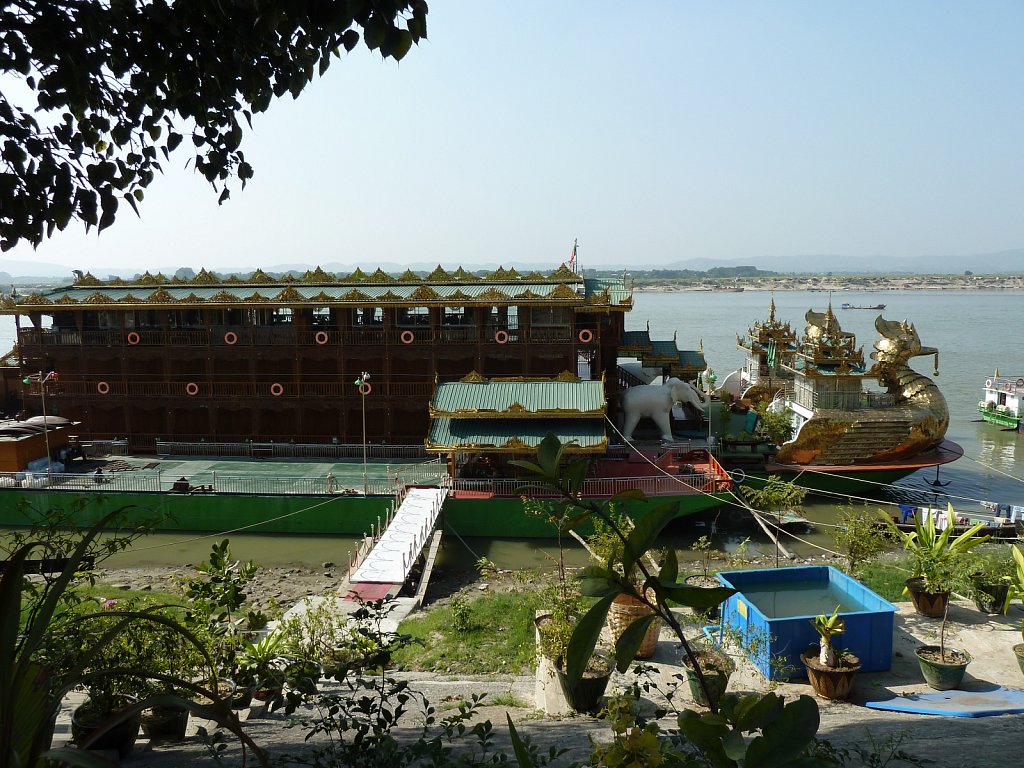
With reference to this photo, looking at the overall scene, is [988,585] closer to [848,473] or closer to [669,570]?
[848,473]

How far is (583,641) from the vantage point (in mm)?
2447

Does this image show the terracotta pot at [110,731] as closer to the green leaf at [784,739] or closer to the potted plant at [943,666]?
Answer: the green leaf at [784,739]

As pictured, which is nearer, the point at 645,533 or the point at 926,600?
the point at 645,533

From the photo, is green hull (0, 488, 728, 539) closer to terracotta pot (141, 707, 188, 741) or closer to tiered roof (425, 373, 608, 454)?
tiered roof (425, 373, 608, 454)

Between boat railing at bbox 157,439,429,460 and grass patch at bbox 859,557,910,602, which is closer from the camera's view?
grass patch at bbox 859,557,910,602

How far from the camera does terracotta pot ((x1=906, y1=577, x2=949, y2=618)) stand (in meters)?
13.5

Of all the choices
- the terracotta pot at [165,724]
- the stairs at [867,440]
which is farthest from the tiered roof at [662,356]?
the terracotta pot at [165,724]

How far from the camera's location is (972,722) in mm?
8664

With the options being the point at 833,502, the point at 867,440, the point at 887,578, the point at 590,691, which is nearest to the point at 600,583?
the point at 590,691

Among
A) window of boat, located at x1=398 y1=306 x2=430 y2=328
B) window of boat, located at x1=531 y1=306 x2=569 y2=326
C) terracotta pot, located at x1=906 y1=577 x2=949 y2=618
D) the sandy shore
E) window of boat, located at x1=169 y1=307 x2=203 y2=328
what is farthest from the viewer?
window of boat, located at x1=169 y1=307 x2=203 y2=328

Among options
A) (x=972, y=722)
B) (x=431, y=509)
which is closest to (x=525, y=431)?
(x=431, y=509)

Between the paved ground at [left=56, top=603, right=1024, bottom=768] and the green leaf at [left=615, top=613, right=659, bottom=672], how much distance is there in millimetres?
4289

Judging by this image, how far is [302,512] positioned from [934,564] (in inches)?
670

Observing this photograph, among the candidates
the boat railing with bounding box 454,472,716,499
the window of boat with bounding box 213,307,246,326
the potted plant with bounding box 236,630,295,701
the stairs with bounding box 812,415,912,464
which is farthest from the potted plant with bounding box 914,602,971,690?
the window of boat with bounding box 213,307,246,326
